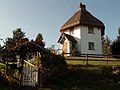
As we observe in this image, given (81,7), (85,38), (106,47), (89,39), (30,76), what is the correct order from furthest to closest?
1. (106,47)
2. (81,7)
3. (89,39)
4. (85,38)
5. (30,76)

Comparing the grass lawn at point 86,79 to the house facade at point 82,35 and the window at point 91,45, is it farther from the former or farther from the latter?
the window at point 91,45

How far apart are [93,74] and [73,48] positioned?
14566 mm

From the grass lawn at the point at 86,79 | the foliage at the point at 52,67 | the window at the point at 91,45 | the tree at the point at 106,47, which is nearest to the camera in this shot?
the grass lawn at the point at 86,79

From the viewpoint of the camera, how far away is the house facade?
124ft

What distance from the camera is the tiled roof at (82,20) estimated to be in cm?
3791

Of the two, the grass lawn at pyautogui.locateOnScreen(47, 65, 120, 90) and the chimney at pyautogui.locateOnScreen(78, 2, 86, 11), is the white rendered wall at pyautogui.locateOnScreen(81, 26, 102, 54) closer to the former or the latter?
the chimney at pyautogui.locateOnScreen(78, 2, 86, 11)

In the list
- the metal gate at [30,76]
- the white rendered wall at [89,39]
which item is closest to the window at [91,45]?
the white rendered wall at [89,39]

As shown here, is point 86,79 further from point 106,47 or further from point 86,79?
point 106,47

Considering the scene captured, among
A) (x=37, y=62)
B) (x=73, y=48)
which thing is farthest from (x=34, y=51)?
(x=73, y=48)

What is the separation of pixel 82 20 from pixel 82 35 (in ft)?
7.40

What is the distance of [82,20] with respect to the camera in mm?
37844

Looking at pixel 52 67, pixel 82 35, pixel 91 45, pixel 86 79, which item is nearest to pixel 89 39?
pixel 91 45

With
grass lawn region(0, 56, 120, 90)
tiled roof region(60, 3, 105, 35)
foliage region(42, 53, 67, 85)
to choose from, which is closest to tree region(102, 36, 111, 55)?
tiled roof region(60, 3, 105, 35)

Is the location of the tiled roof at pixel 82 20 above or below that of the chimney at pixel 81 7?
below
